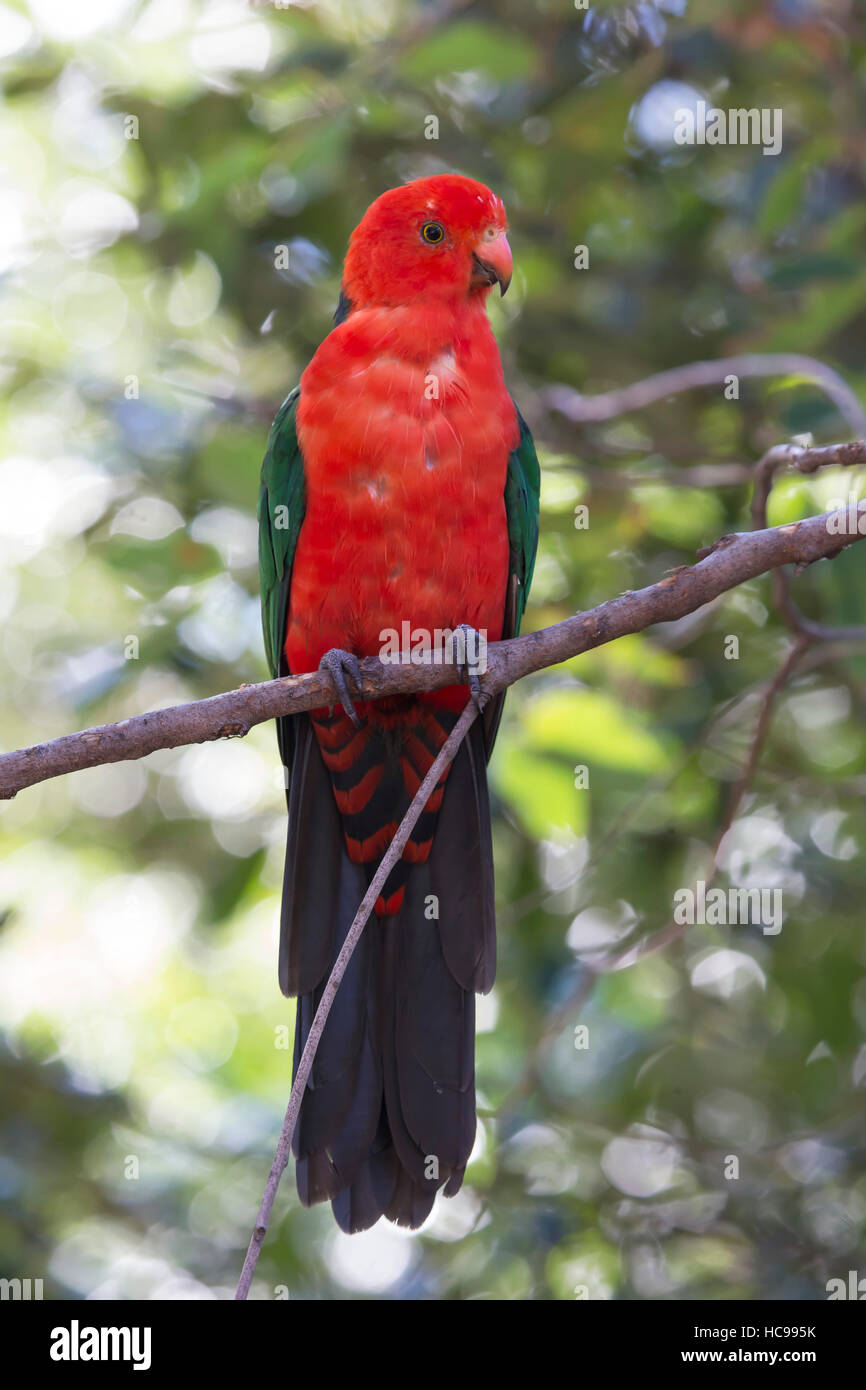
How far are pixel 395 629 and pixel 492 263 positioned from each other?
1.05m

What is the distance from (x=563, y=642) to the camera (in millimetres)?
2529

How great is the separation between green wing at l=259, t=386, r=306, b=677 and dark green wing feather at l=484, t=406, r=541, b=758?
1.85 ft

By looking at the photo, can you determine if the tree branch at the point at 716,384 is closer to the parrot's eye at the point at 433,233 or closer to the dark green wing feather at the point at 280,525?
the parrot's eye at the point at 433,233

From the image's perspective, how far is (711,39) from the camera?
4.32 meters

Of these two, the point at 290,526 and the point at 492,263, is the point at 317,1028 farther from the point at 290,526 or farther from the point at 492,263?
the point at 492,263

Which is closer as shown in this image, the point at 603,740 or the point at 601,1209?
the point at 603,740

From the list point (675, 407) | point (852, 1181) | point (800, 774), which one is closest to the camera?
point (852, 1181)

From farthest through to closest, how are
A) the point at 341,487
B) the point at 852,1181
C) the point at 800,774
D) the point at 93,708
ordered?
1. the point at 800,774
2. the point at 852,1181
3. the point at 93,708
4. the point at 341,487

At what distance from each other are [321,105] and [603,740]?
2.24 m

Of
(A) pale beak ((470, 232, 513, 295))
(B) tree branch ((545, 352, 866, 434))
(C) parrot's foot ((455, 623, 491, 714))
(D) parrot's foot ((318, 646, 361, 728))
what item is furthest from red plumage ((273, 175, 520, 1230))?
(B) tree branch ((545, 352, 866, 434))

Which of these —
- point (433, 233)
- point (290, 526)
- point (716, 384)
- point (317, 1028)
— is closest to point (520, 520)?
point (290, 526)
